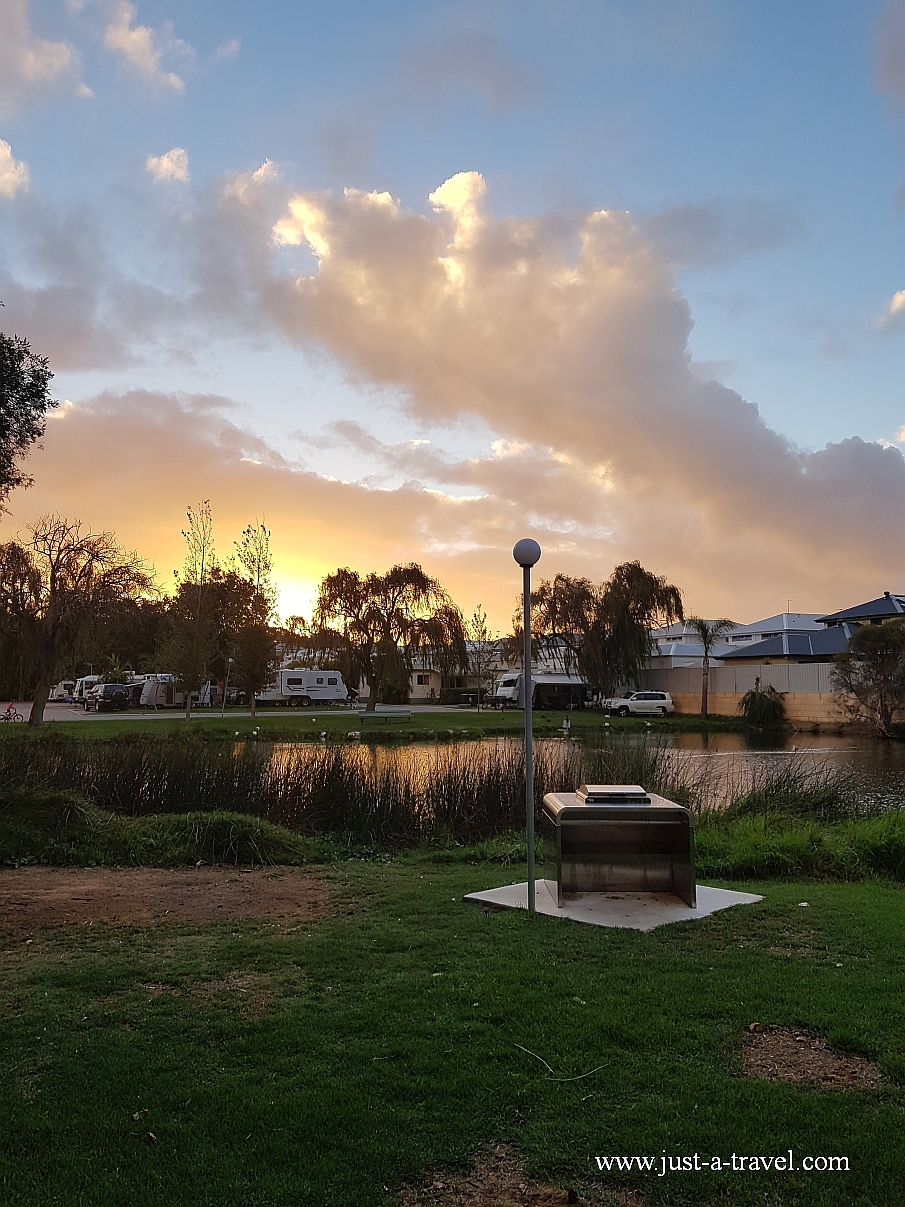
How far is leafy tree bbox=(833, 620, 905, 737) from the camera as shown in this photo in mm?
30828

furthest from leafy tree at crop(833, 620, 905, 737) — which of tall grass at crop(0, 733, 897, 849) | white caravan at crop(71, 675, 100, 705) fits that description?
white caravan at crop(71, 675, 100, 705)

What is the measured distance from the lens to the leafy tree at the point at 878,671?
30.8 m

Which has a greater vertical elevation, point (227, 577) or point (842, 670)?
point (227, 577)

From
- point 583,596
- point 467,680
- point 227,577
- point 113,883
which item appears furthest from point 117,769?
point 467,680

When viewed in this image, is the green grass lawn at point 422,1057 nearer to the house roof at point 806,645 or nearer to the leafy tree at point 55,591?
the leafy tree at point 55,591

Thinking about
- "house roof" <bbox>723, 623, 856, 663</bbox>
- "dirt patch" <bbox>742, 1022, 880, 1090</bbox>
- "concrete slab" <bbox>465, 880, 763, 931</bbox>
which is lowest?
"concrete slab" <bbox>465, 880, 763, 931</bbox>

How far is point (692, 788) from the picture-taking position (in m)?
11.9

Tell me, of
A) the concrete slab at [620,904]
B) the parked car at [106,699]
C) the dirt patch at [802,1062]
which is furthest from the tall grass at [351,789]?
the parked car at [106,699]

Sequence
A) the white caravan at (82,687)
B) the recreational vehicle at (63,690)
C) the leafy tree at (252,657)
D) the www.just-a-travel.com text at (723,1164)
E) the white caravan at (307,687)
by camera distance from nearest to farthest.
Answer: the www.just-a-travel.com text at (723,1164), the leafy tree at (252,657), the white caravan at (82,687), the white caravan at (307,687), the recreational vehicle at (63,690)

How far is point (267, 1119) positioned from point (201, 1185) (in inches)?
14.6

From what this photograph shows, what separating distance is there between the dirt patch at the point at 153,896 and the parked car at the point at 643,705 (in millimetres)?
35557

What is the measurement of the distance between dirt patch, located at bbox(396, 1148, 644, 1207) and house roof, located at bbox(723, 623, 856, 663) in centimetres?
4269

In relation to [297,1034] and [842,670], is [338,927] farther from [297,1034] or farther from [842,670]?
[842,670]

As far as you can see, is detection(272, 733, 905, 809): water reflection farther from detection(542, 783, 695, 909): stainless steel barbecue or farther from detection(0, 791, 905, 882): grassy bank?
detection(542, 783, 695, 909): stainless steel barbecue
